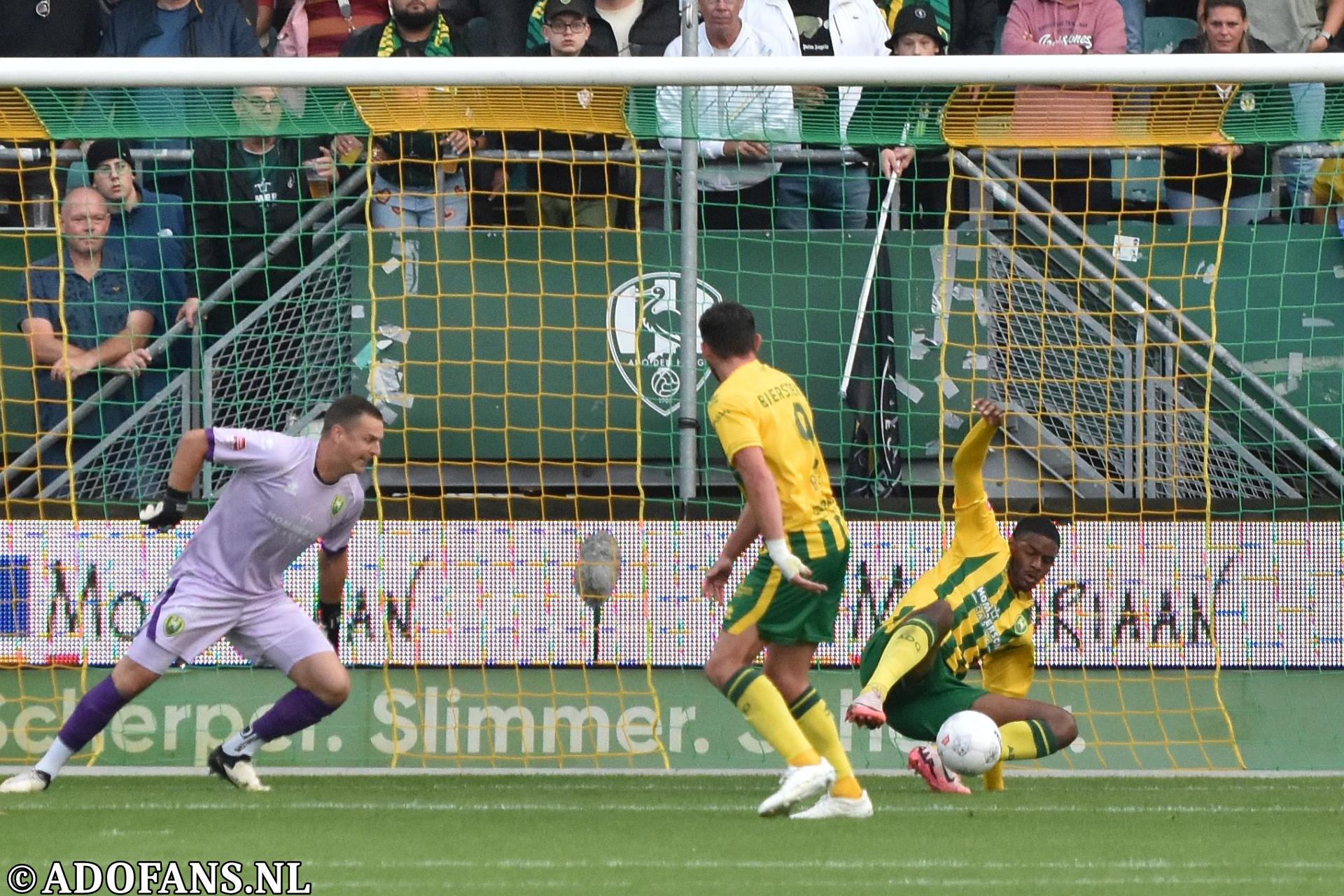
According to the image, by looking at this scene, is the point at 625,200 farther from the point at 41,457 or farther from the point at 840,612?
the point at 41,457

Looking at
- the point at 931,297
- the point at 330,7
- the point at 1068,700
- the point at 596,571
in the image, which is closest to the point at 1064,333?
the point at 931,297

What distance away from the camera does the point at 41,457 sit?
9555 mm

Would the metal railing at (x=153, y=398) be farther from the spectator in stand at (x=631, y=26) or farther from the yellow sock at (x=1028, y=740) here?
the yellow sock at (x=1028, y=740)

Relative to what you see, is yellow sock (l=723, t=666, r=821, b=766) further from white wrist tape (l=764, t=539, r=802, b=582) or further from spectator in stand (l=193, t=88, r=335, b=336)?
spectator in stand (l=193, t=88, r=335, b=336)

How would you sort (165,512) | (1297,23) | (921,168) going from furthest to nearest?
(1297,23) < (921,168) < (165,512)

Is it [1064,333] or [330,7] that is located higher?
[330,7]

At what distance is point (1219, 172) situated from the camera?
995cm

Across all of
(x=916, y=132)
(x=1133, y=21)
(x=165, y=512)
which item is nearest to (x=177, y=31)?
(x=916, y=132)

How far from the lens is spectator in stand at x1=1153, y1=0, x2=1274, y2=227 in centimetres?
998

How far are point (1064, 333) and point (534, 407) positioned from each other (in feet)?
9.08

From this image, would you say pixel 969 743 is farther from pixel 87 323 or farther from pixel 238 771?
pixel 87 323

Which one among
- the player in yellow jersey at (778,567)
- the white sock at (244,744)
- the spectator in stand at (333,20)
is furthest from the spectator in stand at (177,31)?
the player in yellow jersey at (778,567)

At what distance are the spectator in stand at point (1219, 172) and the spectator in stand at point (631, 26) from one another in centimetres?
288

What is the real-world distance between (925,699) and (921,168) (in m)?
3.30
